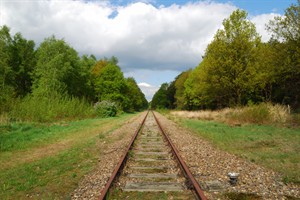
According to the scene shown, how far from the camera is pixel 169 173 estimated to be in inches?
267

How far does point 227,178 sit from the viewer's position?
6.34m

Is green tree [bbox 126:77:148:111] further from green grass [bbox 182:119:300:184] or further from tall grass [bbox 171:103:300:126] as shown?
green grass [bbox 182:119:300:184]

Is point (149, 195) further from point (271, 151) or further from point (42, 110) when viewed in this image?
point (42, 110)

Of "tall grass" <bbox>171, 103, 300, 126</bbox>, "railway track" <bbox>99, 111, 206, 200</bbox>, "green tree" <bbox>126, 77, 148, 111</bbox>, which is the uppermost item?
"green tree" <bbox>126, 77, 148, 111</bbox>

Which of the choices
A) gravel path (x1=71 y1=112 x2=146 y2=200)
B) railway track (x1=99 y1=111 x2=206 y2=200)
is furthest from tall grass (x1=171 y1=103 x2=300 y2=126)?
gravel path (x1=71 y1=112 x2=146 y2=200)

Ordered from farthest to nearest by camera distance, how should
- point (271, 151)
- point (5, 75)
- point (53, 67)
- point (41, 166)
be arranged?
point (53, 67)
point (5, 75)
point (271, 151)
point (41, 166)

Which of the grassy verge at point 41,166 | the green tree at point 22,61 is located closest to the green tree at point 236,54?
the grassy verge at point 41,166

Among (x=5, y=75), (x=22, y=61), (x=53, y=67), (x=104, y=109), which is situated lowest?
(x=104, y=109)

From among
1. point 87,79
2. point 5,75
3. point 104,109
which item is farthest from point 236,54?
point 87,79

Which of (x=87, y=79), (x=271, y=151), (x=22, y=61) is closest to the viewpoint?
(x=271, y=151)

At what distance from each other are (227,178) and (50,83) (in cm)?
4429

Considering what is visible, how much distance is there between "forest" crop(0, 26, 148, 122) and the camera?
22.8 metres

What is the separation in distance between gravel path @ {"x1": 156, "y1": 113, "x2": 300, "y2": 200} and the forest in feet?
51.8

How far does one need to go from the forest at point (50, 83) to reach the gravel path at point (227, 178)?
15.8 m
